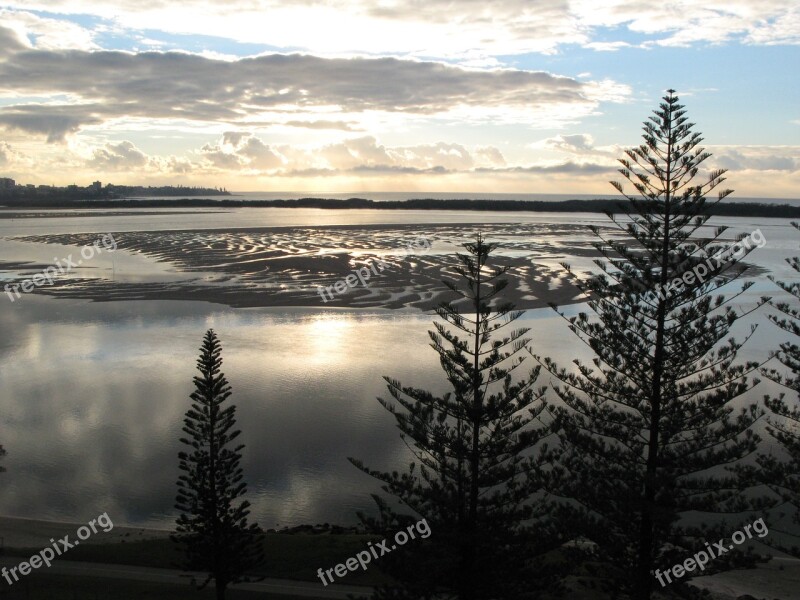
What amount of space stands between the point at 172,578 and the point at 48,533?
8.99 feet

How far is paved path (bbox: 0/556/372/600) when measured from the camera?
11.0 metres

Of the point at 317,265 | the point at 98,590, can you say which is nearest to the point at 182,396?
the point at 98,590

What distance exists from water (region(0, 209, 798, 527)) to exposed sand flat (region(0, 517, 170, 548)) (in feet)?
1.17

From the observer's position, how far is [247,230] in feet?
214

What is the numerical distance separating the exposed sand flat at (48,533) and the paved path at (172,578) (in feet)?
1.91

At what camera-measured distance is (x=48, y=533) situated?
12.2m

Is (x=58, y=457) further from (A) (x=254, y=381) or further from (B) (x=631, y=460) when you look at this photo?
(B) (x=631, y=460)

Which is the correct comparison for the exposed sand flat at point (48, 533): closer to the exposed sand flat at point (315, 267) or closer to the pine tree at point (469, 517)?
the pine tree at point (469, 517)

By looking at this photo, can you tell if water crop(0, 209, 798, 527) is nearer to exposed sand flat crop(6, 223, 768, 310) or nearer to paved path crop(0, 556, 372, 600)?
paved path crop(0, 556, 372, 600)

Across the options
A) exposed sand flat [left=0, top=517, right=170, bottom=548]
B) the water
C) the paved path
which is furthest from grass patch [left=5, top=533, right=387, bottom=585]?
the water

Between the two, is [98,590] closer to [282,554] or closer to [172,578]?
[172,578]

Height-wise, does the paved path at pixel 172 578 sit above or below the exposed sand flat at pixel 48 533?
below

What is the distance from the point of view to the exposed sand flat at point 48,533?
469 inches

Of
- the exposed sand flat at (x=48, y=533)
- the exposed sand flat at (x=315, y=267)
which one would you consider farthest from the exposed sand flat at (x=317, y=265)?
the exposed sand flat at (x=48, y=533)
